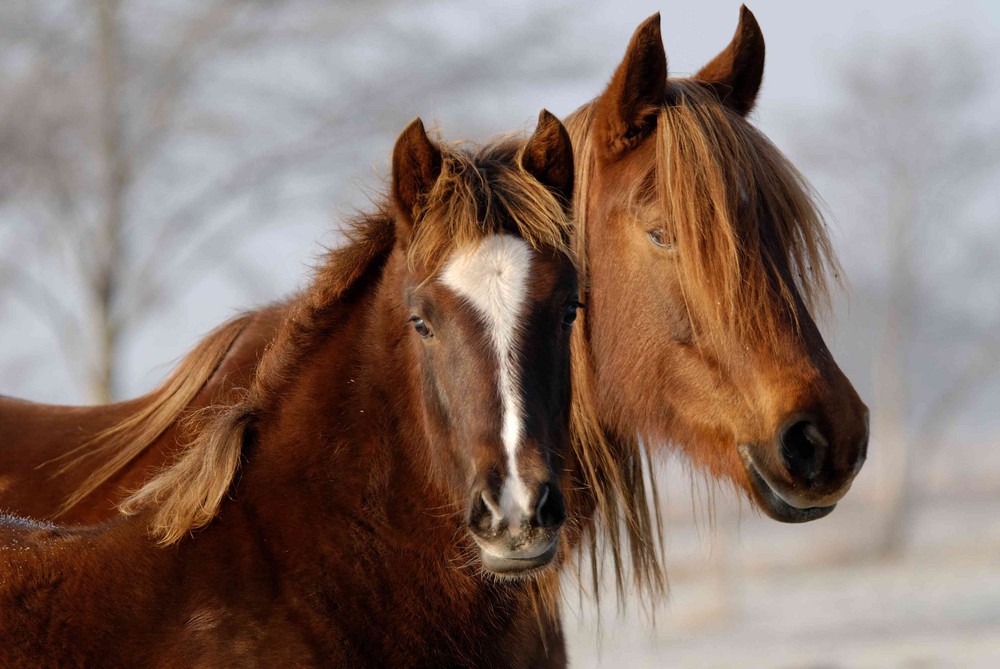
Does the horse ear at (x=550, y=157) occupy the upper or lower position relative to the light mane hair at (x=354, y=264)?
upper

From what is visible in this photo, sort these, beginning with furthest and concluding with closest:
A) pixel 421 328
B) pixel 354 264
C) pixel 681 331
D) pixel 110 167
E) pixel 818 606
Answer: pixel 818 606
pixel 110 167
pixel 681 331
pixel 354 264
pixel 421 328

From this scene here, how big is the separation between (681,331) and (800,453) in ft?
1.97

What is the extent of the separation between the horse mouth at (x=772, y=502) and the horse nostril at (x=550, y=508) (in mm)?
802

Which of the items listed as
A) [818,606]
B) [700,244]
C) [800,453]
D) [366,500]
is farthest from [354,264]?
[818,606]

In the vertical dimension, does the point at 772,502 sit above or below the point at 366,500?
below

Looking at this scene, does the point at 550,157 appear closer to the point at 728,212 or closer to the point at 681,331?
the point at 728,212

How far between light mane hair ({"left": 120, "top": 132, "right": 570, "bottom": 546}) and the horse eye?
36 centimetres

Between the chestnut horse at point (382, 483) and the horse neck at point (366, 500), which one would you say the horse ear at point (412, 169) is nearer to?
the chestnut horse at point (382, 483)

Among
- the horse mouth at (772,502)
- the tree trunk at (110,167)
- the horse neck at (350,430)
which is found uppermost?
the tree trunk at (110,167)

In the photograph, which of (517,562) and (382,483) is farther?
(382,483)

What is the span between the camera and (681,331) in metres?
3.75

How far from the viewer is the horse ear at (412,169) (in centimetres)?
343

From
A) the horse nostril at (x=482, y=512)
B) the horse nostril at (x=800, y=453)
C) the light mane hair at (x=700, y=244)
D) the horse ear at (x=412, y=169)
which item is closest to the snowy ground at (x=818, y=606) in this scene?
the light mane hair at (x=700, y=244)

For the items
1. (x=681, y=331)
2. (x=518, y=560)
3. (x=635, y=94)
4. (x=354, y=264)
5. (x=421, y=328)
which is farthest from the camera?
(x=635, y=94)
